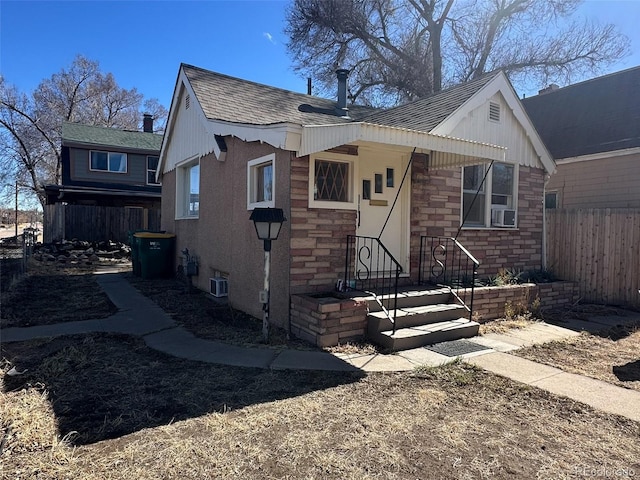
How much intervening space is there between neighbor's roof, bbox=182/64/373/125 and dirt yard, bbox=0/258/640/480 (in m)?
4.53

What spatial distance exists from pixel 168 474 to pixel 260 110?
22.4 ft

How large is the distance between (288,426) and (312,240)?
3.04m

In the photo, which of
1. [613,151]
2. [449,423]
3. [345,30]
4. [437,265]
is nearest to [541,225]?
[437,265]

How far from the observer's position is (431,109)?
8039 millimetres

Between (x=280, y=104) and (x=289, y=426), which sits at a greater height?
(x=280, y=104)

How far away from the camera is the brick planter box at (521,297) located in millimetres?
6828

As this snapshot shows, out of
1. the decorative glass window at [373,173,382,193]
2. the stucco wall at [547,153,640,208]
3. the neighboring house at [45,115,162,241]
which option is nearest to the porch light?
the decorative glass window at [373,173,382,193]

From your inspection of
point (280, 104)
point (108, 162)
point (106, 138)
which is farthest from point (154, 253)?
point (106, 138)

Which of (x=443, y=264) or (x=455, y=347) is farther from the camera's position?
(x=443, y=264)

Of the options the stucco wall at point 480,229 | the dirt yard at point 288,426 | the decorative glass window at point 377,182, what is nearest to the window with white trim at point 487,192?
the stucco wall at point 480,229

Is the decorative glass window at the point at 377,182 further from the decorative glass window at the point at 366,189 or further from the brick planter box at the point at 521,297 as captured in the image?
the brick planter box at the point at 521,297

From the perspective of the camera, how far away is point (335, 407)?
369 centimetres

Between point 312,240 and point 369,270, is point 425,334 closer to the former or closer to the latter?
point 369,270

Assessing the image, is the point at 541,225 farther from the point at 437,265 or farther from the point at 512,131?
the point at 437,265
